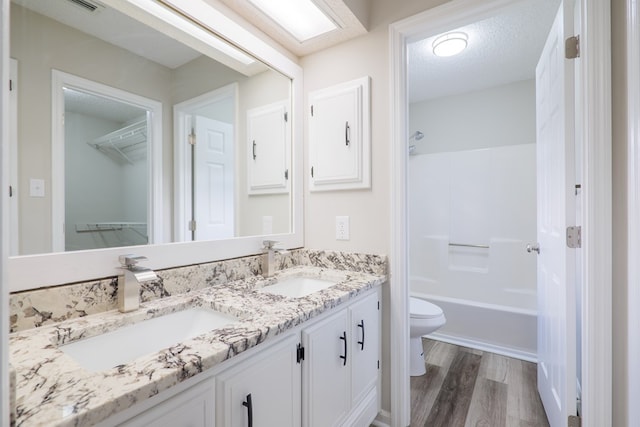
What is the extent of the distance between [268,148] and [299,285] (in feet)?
2.54

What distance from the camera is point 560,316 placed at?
1280 millimetres

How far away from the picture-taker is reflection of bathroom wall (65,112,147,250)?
912 millimetres

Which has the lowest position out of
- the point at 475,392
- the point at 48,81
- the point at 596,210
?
the point at 475,392

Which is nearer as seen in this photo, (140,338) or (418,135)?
(140,338)

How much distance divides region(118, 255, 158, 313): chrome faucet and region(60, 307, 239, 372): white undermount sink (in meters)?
0.07

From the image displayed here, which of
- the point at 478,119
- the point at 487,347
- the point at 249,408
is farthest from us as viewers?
the point at 478,119

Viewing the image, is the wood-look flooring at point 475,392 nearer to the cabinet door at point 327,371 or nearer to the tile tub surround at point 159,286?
the cabinet door at point 327,371

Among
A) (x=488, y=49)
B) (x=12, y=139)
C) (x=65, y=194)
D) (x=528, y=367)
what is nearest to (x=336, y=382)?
(x=65, y=194)

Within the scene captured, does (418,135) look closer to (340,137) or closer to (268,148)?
(340,137)

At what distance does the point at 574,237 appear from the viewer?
116 cm

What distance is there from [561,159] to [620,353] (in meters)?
0.76

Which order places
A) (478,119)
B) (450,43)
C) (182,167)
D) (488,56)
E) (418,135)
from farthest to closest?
(418,135)
(478,119)
(488,56)
(450,43)
(182,167)

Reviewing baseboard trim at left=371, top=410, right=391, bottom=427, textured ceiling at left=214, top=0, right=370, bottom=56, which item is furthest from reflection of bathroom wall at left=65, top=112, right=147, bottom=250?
baseboard trim at left=371, top=410, right=391, bottom=427

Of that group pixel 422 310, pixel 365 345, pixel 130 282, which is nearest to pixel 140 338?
pixel 130 282
